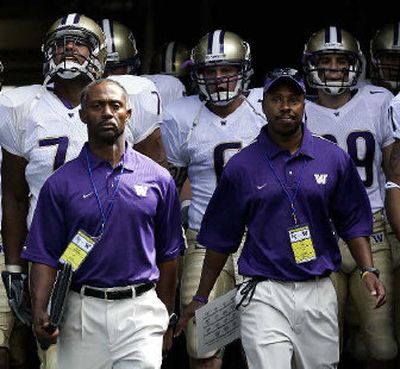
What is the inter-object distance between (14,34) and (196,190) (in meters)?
4.55

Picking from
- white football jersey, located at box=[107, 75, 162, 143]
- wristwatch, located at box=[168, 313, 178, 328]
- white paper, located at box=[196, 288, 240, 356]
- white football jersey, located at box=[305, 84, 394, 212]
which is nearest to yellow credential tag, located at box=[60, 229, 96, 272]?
wristwatch, located at box=[168, 313, 178, 328]

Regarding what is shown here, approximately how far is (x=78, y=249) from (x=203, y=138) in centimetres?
189

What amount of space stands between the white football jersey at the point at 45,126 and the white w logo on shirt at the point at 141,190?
0.87m

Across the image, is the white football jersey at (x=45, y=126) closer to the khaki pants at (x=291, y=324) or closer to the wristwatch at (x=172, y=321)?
the wristwatch at (x=172, y=321)

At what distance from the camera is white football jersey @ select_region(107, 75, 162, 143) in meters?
7.67

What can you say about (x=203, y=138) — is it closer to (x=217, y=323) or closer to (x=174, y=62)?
(x=217, y=323)

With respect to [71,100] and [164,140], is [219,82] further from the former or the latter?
[71,100]

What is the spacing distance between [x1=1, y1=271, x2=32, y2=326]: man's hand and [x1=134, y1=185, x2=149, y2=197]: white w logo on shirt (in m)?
1.09

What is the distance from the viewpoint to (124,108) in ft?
22.1

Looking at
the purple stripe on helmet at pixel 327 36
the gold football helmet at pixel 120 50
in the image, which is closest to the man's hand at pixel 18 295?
the gold football helmet at pixel 120 50

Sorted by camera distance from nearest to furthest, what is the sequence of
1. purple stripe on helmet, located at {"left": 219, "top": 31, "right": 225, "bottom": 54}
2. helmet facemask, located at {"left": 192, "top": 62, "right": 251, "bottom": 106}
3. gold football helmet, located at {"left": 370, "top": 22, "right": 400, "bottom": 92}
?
helmet facemask, located at {"left": 192, "top": 62, "right": 251, "bottom": 106} < purple stripe on helmet, located at {"left": 219, "top": 31, "right": 225, "bottom": 54} < gold football helmet, located at {"left": 370, "top": 22, "right": 400, "bottom": 92}

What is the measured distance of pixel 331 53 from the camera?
331 inches

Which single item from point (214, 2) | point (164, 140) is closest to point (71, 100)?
point (164, 140)

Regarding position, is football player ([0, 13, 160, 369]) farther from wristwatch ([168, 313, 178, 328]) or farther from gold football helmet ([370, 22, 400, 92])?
gold football helmet ([370, 22, 400, 92])
